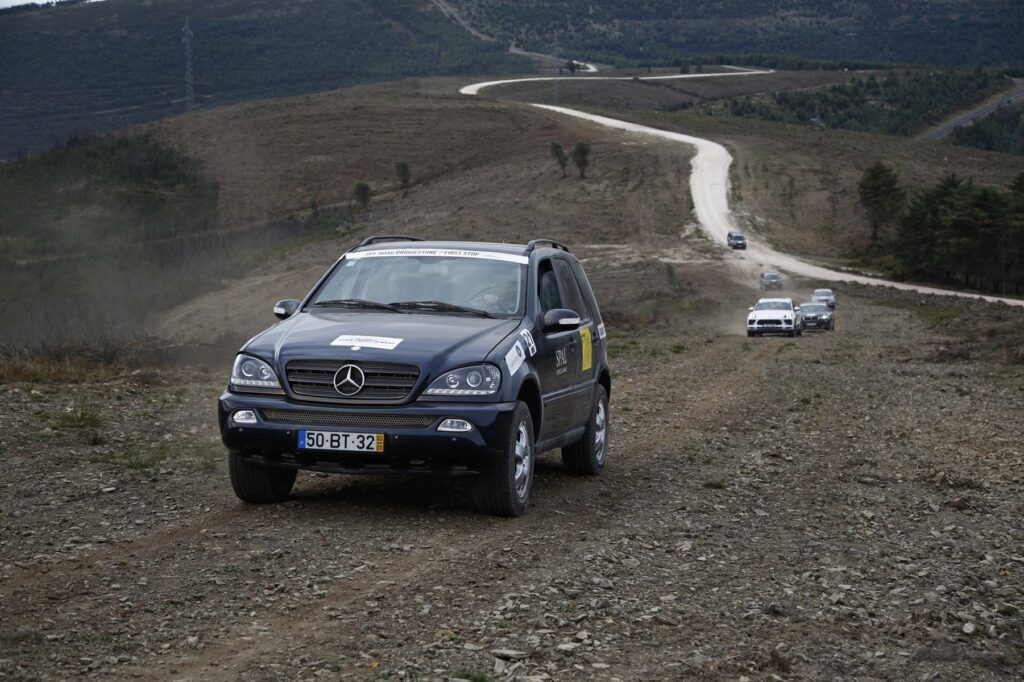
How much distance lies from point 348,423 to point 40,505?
2.39m

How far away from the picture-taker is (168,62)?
171875 mm

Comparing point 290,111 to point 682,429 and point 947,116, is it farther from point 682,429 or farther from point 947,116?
point 682,429

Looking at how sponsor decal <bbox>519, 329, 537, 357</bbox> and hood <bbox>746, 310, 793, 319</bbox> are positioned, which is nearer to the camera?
sponsor decal <bbox>519, 329, 537, 357</bbox>

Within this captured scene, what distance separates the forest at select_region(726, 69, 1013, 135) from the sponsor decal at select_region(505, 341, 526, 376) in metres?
141

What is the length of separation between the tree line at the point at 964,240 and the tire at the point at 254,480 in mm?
61684

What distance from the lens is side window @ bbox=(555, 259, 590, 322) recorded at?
10.8 metres

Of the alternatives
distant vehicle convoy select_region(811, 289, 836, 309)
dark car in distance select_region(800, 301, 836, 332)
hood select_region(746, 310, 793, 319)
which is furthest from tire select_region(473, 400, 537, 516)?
distant vehicle convoy select_region(811, 289, 836, 309)

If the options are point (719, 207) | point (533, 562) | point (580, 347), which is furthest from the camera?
point (719, 207)

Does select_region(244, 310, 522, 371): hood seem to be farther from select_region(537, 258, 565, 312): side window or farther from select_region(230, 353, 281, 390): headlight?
→ select_region(537, 258, 565, 312): side window

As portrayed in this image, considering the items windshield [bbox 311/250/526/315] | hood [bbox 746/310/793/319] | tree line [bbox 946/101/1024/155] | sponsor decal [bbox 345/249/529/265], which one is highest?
sponsor decal [bbox 345/249/529/265]

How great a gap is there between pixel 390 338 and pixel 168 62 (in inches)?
6807

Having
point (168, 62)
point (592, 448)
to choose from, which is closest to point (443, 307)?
point (592, 448)

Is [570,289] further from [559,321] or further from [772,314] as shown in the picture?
[772,314]

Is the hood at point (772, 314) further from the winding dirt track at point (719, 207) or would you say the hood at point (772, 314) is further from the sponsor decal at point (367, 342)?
the sponsor decal at point (367, 342)
